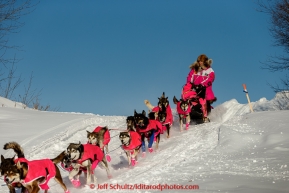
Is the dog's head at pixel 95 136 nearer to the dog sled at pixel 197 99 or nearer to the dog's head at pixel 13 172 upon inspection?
the dog's head at pixel 13 172

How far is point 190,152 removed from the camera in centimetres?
848

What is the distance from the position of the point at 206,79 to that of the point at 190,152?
4831mm

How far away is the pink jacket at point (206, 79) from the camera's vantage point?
A: 42.4 feet

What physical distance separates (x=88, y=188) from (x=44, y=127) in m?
4.91

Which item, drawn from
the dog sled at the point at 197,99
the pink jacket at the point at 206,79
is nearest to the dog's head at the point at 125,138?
the dog sled at the point at 197,99

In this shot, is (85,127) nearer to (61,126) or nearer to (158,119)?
(61,126)

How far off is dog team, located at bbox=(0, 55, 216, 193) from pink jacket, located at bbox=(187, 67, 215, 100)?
0.03m

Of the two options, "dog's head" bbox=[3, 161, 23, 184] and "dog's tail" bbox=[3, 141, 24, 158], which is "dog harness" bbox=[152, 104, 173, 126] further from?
"dog's head" bbox=[3, 161, 23, 184]

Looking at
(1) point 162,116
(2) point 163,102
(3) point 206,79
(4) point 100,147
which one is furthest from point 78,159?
(3) point 206,79

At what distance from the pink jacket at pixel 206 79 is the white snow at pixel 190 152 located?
4.67 feet

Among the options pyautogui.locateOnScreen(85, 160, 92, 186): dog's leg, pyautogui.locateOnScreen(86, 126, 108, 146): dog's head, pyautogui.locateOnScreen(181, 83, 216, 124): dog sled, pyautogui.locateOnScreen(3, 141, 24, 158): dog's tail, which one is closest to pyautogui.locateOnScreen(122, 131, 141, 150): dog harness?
pyautogui.locateOnScreen(86, 126, 108, 146): dog's head

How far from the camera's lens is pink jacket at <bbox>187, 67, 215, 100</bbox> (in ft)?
42.4

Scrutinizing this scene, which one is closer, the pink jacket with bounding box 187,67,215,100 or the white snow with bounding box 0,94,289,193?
the white snow with bounding box 0,94,289,193

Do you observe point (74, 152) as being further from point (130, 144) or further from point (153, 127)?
Result: point (153, 127)
